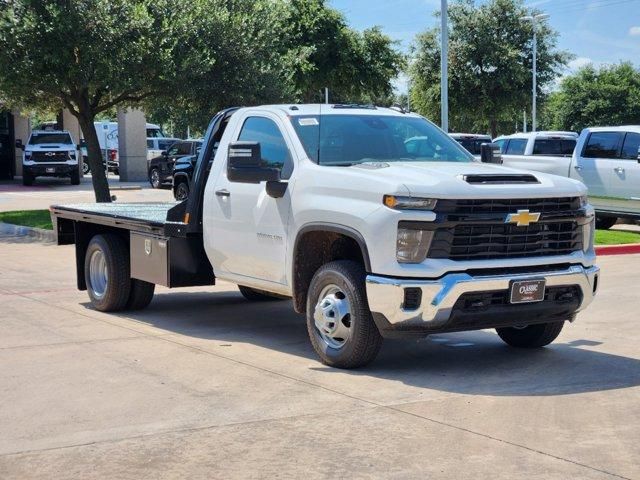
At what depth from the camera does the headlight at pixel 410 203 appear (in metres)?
7.03

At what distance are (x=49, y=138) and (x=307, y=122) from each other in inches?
1220

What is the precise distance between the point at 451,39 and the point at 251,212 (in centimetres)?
4176

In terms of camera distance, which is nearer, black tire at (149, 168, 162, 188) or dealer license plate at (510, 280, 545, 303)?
dealer license plate at (510, 280, 545, 303)

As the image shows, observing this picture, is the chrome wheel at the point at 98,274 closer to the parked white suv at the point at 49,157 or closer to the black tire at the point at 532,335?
the black tire at the point at 532,335

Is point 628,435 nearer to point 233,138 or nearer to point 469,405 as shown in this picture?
point 469,405

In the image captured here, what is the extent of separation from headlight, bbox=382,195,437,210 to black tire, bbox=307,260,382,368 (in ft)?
2.15

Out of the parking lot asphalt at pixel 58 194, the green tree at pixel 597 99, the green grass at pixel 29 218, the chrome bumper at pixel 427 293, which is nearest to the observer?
the chrome bumper at pixel 427 293

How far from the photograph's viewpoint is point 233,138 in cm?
912

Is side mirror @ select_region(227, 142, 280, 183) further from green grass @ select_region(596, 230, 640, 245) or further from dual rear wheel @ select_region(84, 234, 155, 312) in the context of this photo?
green grass @ select_region(596, 230, 640, 245)

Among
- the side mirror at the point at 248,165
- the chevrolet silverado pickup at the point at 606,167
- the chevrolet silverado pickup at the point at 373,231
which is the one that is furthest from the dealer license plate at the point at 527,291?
the chevrolet silverado pickup at the point at 606,167

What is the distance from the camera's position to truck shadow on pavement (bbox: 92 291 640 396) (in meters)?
7.27

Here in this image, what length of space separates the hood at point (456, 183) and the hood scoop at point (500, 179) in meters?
0.02

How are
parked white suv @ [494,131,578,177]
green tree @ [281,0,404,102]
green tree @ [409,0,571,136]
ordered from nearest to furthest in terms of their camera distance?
parked white suv @ [494,131,578,177] < green tree @ [281,0,404,102] < green tree @ [409,0,571,136]

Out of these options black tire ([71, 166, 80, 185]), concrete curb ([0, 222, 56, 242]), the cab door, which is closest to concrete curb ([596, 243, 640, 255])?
the cab door
